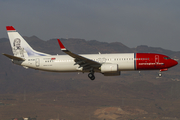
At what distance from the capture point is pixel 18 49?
59281mm

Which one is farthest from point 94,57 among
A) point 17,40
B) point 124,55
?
point 17,40

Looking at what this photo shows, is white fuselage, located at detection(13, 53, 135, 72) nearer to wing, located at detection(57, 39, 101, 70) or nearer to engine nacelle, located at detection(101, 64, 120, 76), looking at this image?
wing, located at detection(57, 39, 101, 70)

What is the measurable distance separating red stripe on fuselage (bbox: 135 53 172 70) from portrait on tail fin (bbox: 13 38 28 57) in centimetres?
2350

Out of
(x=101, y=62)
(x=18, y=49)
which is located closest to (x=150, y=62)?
Answer: (x=101, y=62)

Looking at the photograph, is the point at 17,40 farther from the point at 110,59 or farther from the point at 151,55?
the point at 151,55

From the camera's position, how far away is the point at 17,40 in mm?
60094

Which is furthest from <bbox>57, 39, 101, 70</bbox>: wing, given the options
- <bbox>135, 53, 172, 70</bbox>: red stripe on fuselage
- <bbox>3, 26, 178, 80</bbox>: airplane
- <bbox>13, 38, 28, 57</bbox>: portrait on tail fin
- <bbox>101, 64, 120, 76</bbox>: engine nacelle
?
<bbox>13, 38, 28, 57</bbox>: portrait on tail fin

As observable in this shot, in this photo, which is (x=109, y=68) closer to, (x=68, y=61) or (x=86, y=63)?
(x=86, y=63)

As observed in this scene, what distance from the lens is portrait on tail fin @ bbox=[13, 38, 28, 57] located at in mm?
58875

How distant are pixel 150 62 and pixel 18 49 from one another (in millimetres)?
27471

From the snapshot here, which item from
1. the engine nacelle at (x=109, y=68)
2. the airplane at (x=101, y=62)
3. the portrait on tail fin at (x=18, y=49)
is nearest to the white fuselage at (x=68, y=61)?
the airplane at (x=101, y=62)

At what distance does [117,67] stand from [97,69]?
4.17m

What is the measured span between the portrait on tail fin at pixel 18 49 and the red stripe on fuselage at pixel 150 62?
77.1 ft

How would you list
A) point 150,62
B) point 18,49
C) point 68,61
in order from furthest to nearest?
1. point 18,49
2. point 68,61
3. point 150,62
